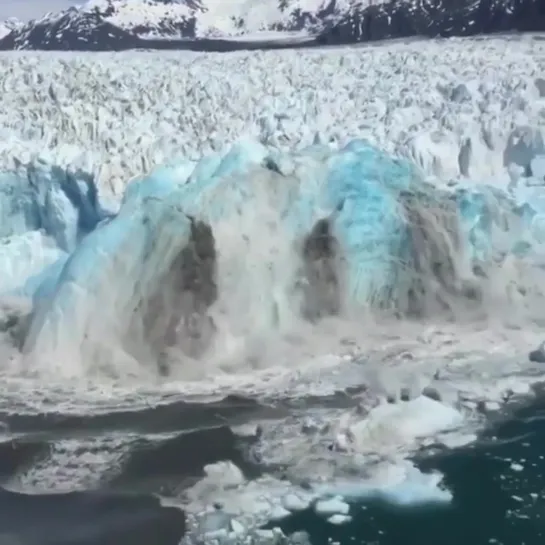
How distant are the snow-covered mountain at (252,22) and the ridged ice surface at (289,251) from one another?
1.59 meters

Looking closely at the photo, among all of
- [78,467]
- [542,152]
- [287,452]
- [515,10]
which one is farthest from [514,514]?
[515,10]

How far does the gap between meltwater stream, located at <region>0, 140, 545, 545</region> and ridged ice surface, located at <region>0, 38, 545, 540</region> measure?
2 centimetres

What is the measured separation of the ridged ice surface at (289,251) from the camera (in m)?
5.70

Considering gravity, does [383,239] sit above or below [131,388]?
above

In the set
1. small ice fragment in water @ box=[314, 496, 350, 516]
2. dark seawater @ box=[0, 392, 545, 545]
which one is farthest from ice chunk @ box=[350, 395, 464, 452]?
small ice fragment in water @ box=[314, 496, 350, 516]

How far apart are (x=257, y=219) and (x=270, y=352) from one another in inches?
42.2

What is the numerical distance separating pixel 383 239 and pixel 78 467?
303 cm

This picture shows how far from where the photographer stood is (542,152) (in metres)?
8.13

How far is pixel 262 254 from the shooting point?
22.8 ft

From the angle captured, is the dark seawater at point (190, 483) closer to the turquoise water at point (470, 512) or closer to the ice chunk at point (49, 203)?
the turquoise water at point (470, 512)

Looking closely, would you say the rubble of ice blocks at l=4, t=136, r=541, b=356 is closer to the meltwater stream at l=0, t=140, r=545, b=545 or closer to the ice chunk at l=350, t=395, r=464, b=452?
the meltwater stream at l=0, t=140, r=545, b=545

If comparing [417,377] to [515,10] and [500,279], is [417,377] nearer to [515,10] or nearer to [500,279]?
[500,279]

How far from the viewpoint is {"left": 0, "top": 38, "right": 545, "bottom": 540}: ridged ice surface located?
18.7ft

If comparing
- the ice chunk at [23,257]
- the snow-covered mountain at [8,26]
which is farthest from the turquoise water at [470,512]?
the snow-covered mountain at [8,26]
